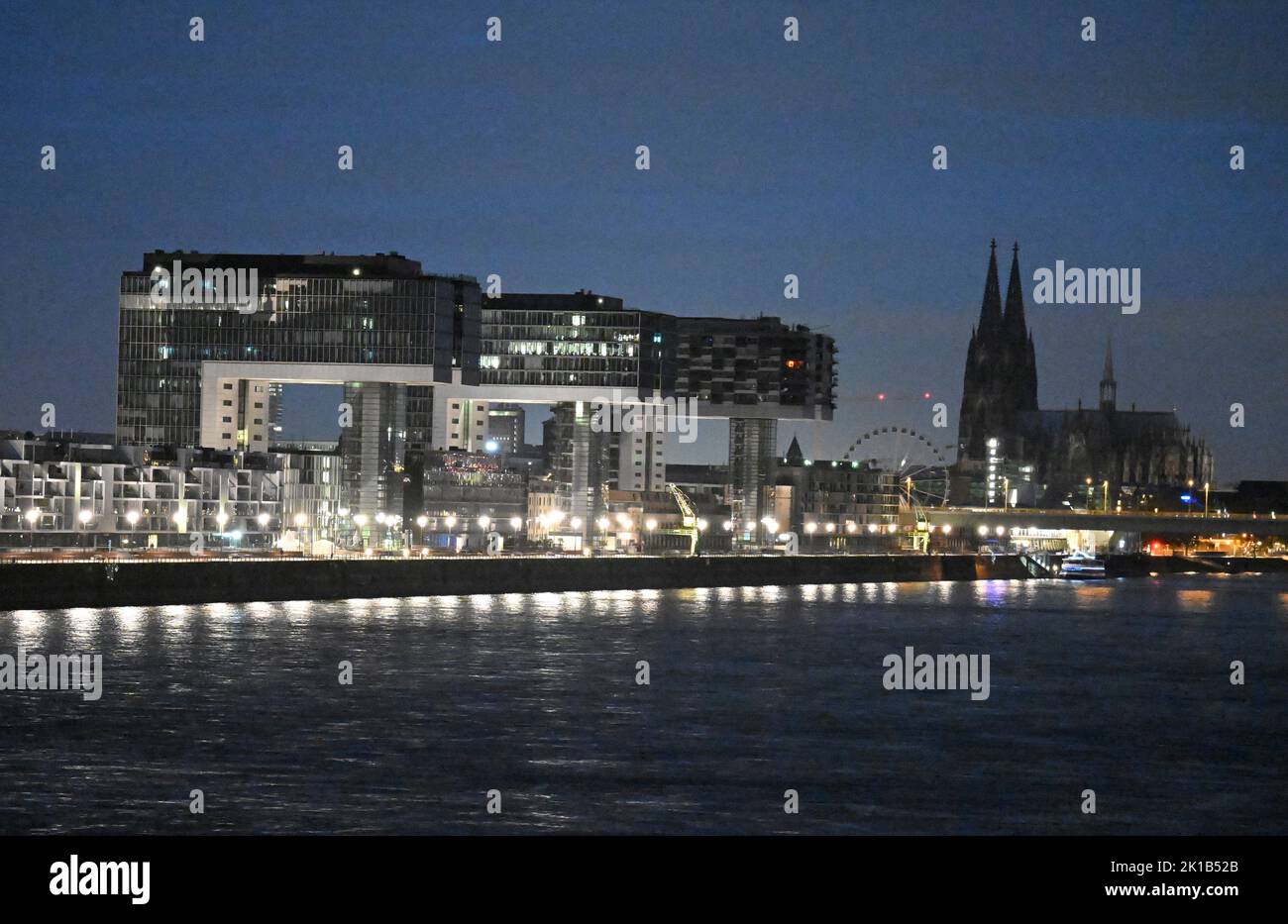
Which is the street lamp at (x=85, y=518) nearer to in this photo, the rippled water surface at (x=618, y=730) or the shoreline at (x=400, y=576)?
the shoreline at (x=400, y=576)

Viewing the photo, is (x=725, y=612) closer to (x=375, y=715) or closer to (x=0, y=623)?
(x=0, y=623)

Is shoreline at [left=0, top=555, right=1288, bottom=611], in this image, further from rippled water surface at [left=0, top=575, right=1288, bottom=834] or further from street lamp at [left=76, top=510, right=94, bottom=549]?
street lamp at [left=76, top=510, right=94, bottom=549]

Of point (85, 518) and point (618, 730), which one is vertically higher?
point (85, 518)

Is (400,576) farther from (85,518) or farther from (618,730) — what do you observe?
(618,730)

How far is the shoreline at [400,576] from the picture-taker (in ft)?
339

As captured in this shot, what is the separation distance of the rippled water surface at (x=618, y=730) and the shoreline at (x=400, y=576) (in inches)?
106

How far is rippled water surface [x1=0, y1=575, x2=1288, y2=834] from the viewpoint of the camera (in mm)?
A: 42156

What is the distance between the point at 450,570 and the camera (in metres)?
136

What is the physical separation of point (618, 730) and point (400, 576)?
74.8 m

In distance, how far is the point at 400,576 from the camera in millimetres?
130125

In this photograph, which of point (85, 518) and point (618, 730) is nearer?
point (618, 730)

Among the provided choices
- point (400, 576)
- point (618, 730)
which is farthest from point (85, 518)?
point (618, 730)

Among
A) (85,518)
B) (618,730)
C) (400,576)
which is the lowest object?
(618,730)
